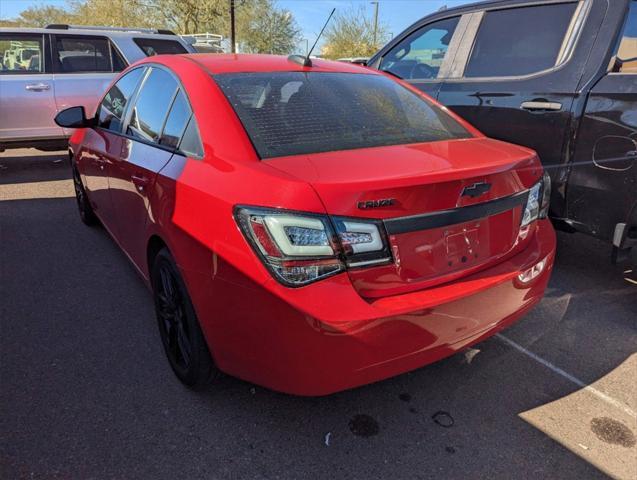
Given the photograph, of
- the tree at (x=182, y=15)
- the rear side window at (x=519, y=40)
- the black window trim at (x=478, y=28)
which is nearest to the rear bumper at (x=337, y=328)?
the black window trim at (x=478, y=28)

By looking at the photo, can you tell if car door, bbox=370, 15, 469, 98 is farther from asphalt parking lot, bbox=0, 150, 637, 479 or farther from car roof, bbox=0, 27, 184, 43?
car roof, bbox=0, 27, 184, 43

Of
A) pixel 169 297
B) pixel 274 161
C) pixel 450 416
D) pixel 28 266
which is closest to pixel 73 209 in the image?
pixel 28 266

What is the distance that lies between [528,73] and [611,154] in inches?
38.5

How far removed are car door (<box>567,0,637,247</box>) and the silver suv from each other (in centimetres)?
659

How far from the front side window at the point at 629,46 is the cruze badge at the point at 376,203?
2346 mm

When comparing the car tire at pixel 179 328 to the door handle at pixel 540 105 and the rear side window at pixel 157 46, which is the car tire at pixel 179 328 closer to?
the door handle at pixel 540 105

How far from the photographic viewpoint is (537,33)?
12.1 feet

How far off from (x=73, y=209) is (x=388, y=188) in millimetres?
4773

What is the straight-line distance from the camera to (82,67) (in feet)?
23.8

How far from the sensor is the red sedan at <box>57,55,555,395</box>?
169 centimetres

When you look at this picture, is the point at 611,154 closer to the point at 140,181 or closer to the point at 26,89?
the point at 140,181

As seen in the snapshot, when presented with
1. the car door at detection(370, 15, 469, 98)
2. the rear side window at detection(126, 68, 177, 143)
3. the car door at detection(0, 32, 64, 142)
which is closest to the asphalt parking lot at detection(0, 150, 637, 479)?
the rear side window at detection(126, 68, 177, 143)

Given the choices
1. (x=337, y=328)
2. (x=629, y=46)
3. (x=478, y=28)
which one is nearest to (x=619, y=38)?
(x=629, y=46)

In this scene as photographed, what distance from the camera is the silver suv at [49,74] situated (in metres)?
6.85
